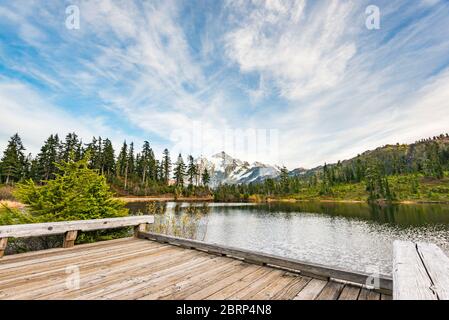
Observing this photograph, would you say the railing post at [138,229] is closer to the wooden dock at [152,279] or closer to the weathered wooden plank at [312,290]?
the wooden dock at [152,279]

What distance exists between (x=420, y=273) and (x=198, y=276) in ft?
8.69

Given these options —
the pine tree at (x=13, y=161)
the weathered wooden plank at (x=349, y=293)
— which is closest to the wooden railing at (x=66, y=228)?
the weathered wooden plank at (x=349, y=293)

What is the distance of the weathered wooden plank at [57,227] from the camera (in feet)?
12.9

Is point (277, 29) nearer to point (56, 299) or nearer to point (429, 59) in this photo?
point (429, 59)

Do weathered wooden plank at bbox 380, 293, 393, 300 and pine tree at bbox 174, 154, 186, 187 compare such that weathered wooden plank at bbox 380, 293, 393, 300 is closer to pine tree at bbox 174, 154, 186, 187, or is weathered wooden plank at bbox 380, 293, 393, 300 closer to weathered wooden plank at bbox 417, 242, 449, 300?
weathered wooden plank at bbox 417, 242, 449, 300

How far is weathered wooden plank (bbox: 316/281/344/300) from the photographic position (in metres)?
2.55

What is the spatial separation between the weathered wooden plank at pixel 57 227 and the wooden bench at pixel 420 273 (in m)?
5.46

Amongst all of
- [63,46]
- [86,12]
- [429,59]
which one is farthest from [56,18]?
[429,59]

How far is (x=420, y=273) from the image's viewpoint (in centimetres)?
171

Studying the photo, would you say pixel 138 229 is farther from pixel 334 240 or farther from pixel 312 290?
pixel 334 240

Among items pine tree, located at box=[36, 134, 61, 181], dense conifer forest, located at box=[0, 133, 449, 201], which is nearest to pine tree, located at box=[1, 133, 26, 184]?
dense conifer forest, located at box=[0, 133, 449, 201]

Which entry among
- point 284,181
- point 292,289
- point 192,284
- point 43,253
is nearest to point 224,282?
point 192,284

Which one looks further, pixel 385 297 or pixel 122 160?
pixel 122 160

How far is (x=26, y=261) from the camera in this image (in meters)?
3.88
